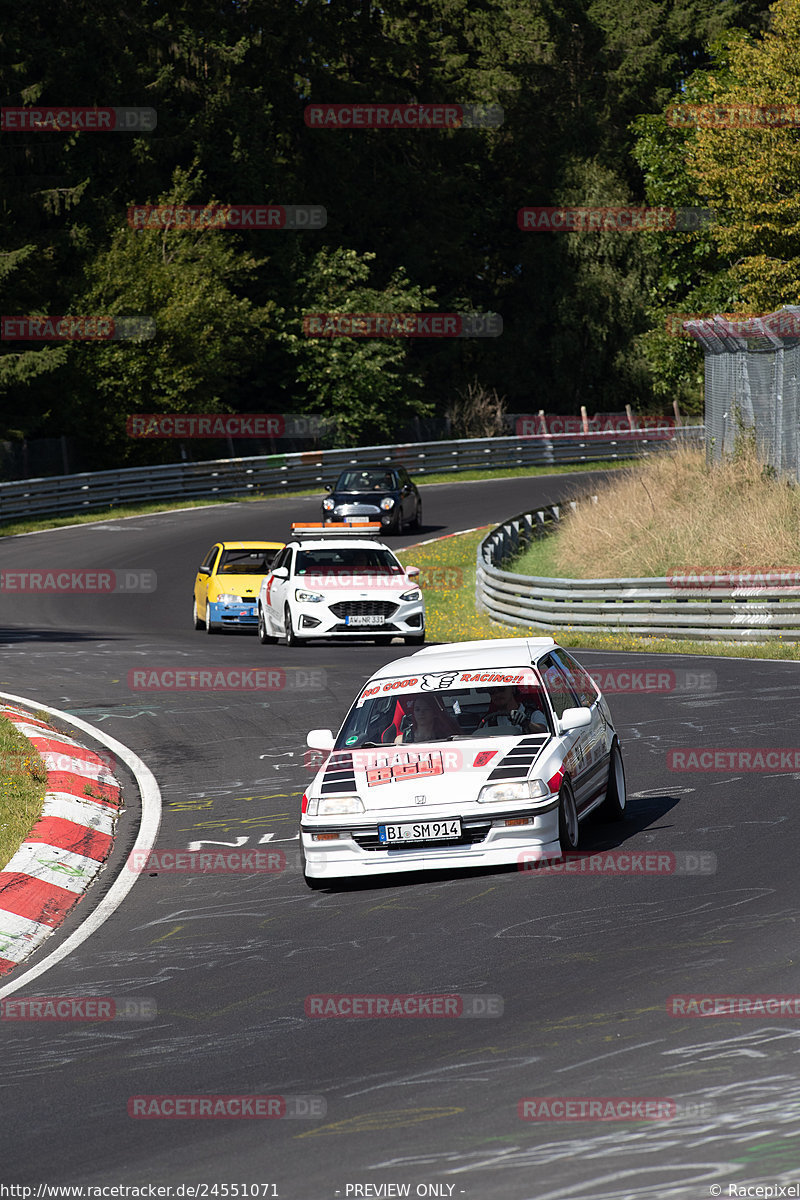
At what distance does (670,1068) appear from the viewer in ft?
20.2

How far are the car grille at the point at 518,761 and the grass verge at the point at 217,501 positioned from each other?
107 feet

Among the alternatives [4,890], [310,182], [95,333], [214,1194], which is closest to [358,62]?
[310,182]

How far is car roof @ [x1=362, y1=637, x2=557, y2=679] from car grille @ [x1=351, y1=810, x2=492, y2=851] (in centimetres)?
148

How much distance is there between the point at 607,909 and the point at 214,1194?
12.8 feet

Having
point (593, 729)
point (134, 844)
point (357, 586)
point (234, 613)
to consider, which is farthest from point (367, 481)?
point (593, 729)

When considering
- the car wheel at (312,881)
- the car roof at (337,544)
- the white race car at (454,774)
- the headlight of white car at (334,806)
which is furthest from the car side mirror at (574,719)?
the car roof at (337,544)

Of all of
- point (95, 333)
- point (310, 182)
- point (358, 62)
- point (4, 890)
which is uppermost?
point (358, 62)

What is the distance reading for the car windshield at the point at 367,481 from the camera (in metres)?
39.5

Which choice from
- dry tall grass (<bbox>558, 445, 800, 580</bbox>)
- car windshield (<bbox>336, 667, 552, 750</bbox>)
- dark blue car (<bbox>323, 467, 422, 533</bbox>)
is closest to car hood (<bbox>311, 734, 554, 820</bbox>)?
car windshield (<bbox>336, 667, 552, 750</bbox>)

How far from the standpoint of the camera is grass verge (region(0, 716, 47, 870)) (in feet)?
37.0

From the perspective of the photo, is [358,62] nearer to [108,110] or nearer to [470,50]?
[470,50]

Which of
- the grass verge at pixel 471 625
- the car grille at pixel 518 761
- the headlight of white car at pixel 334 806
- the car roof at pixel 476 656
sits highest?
the car roof at pixel 476 656

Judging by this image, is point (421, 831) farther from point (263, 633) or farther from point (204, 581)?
point (204, 581)

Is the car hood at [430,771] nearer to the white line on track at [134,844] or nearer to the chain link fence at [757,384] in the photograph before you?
the white line on track at [134,844]
